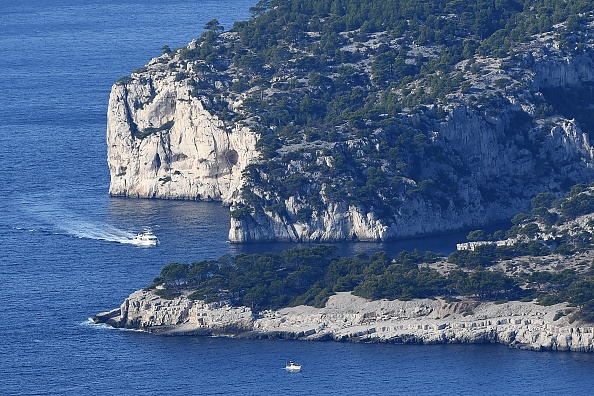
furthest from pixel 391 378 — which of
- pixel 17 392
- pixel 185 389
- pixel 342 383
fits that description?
pixel 17 392

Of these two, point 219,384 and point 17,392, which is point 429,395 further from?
point 17,392

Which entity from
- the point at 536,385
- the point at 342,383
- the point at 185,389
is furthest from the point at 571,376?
the point at 185,389

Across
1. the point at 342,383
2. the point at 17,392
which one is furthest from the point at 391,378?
the point at 17,392

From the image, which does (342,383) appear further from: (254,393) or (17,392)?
A: (17,392)

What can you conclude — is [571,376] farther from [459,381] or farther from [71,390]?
[71,390]

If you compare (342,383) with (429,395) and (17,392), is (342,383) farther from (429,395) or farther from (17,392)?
(17,392)
